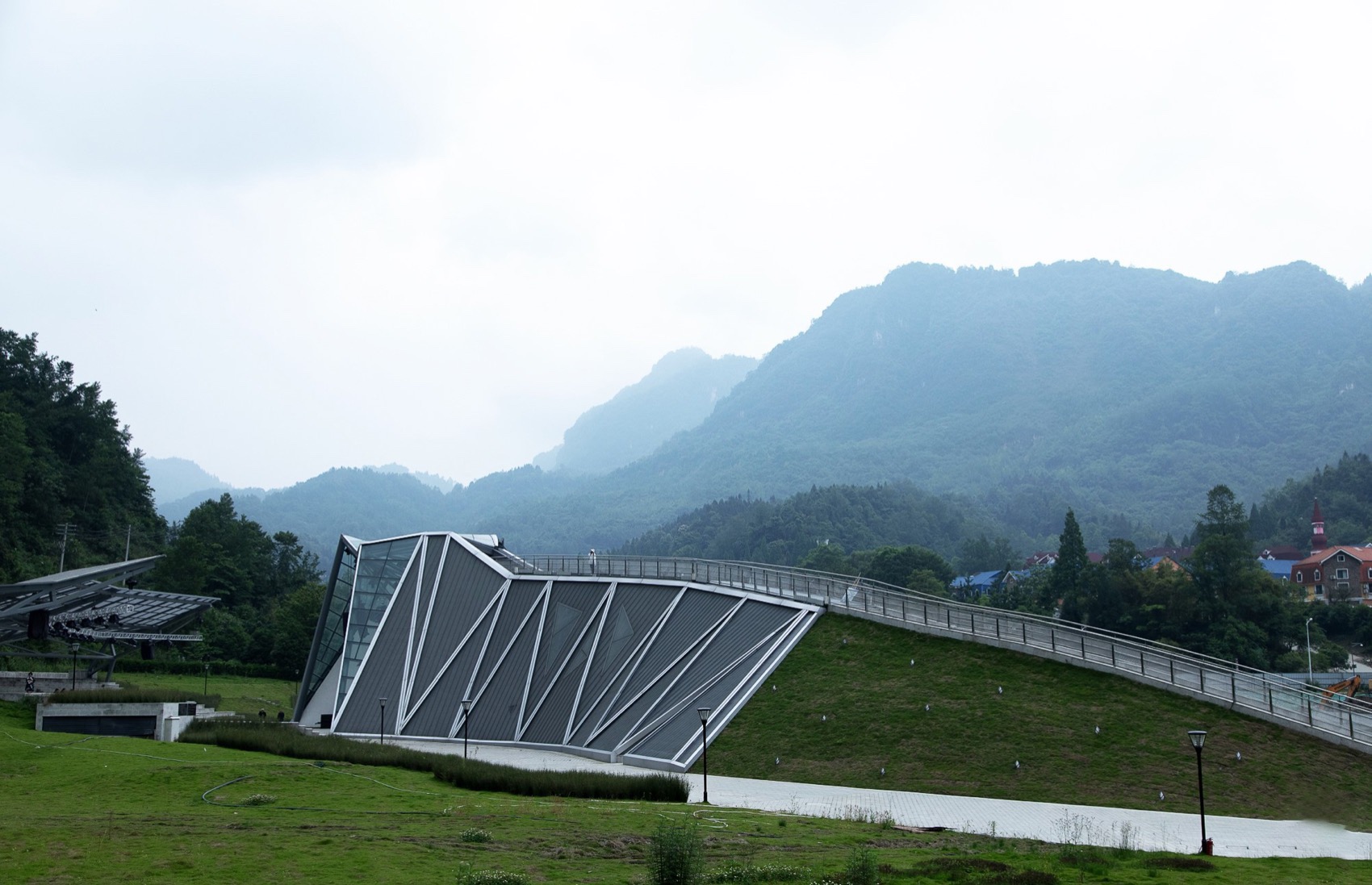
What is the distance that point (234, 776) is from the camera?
2686cm

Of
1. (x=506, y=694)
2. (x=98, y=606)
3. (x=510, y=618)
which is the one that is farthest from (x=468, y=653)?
(x=98, y=606)

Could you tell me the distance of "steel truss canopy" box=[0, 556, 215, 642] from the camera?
146 feet

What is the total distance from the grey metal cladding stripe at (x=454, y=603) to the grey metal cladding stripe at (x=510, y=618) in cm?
90

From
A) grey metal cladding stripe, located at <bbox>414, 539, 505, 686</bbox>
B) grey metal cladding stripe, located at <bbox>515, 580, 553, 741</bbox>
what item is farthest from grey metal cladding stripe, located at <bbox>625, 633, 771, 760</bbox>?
grey metal cladding stripe, located at <bbox>414, 539, 505, 686</bbox>

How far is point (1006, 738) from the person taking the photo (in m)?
28.6

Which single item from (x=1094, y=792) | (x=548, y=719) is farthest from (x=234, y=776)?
(x=1094, y=792)

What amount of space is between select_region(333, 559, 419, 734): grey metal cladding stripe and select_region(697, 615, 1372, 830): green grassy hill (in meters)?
18.5

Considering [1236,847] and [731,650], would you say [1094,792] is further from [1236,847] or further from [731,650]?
[731,650]

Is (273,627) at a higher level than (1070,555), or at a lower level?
lower

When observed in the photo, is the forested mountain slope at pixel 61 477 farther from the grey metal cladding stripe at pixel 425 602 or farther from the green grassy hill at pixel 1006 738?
the green grassy hill at pixel 1006 738

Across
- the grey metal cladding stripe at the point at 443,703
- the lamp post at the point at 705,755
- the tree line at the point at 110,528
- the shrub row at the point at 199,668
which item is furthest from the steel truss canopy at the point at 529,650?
the tree line at the point at 110,528

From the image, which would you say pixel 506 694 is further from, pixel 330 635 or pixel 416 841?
pixel 416 841

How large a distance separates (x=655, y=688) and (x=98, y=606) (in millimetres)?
30582

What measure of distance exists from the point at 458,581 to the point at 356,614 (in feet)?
18.3
